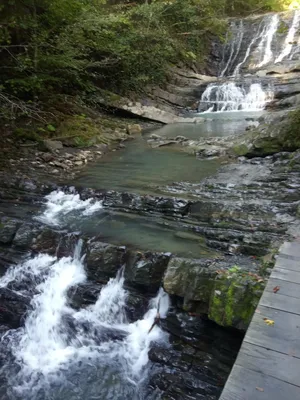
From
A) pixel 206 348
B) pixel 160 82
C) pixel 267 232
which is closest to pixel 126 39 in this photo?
pixel 160 82

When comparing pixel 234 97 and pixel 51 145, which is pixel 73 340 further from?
pixel 234 97

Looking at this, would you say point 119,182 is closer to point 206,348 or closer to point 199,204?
point 199,204

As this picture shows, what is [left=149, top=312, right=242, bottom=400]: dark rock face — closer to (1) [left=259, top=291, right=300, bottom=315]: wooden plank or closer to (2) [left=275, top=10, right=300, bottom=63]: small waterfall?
(1) [left=259, top=291, right=300, bottom=315]: wooden plank

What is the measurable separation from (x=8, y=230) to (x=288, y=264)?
174 inches

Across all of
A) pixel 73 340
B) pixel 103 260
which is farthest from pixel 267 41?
pixel 73 340

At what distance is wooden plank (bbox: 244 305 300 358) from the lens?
222cm

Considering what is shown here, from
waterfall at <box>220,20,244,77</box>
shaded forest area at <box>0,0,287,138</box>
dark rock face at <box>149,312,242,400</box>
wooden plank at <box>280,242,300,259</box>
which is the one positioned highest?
waterfall at <box>220,20,244,77</box>

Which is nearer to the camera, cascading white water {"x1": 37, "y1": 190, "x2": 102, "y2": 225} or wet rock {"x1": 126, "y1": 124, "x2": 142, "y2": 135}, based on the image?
cascading white water {"x1": 37, "y1": 190, "x2": 102, "y2": 225}

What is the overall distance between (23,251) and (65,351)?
185cm

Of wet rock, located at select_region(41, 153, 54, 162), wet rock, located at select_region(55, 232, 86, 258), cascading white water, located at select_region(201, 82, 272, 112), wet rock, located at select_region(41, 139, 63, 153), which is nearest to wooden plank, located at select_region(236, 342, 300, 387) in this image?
wet rock, located at select_region(55, 232, 86, 258)

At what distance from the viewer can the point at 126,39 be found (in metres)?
14.2

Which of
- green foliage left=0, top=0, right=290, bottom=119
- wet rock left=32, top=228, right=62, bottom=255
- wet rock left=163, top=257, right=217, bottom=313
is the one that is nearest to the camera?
wet rock left=163, top=257, right=217, bottom=313

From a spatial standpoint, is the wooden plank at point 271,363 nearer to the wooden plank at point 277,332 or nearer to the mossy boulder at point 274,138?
the wooden plank at point 277,332

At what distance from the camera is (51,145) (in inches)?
363
